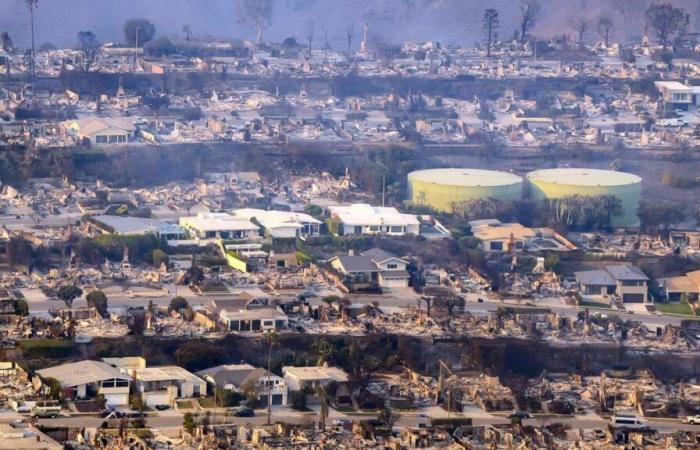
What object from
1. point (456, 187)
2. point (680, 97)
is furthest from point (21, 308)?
point (680, 97)

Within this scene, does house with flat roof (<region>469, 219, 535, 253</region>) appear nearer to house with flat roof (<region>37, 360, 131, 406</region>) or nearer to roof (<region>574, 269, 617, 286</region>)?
roof (<region>574, 269, 617, 286</region>)

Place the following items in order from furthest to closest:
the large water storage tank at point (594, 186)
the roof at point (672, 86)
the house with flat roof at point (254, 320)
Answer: the roof at point (672, 86) < the large water storage tank at point (594, 186) < the house with flat roof at point (254, 320)

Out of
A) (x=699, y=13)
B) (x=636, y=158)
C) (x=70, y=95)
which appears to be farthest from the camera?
(x=699, y=13)

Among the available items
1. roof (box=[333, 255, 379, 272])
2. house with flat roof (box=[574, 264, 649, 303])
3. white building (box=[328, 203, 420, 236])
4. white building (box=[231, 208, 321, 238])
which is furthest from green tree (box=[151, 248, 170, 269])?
house with flat roof (box=[574, 264, 649, 303])

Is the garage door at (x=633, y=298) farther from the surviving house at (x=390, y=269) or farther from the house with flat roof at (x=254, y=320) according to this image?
the house with flat roof at (x=254, y=320)

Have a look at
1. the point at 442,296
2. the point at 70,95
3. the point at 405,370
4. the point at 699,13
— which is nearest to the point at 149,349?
the point at 405,370

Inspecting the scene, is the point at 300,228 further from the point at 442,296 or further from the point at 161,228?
the point at 442,296

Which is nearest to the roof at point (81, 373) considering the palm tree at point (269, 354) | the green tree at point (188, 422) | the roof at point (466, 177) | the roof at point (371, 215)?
the green tree at point (188, 422)
